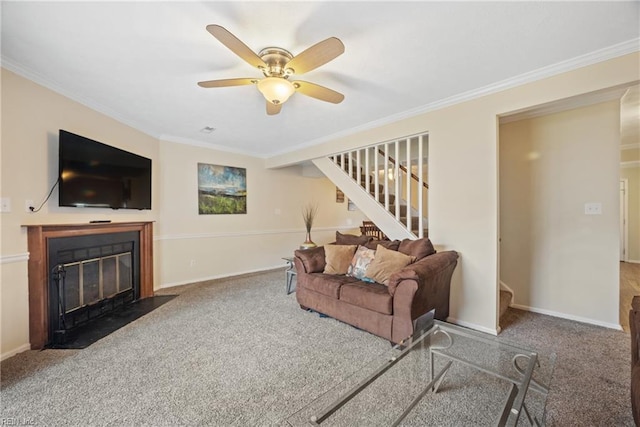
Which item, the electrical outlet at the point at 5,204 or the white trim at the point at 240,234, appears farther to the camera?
the white trim at the point at 240,234

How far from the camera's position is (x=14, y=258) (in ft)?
7.13

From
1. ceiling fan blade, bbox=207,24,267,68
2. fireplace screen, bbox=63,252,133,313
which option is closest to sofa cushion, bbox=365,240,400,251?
ceiling fan blade, bbox=207,24,267,68

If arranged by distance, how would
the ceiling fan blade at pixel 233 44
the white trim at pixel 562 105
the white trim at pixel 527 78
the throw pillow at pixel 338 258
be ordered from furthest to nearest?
1. the throw pillow at pixel 338 258
2. the white trim at pixel 562 105
3. the white trim at pixel 527 78
4. the ceiling fan blade at pixel 233 44

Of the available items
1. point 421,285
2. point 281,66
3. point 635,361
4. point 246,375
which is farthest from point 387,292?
point 281,66

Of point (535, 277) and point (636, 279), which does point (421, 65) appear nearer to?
point (535, 277)

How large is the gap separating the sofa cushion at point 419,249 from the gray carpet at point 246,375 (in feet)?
2.99

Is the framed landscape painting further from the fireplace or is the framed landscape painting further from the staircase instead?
the staircase

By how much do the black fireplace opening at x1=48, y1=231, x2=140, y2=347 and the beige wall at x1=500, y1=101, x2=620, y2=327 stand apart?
4.78 m

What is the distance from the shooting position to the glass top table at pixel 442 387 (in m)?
1.27

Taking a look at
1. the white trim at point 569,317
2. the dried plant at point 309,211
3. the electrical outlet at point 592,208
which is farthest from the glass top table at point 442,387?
the dried plant at point 309,211

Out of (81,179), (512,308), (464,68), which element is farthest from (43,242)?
(512,308)

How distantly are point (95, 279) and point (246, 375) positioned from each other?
236cm

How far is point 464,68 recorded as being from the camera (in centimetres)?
223

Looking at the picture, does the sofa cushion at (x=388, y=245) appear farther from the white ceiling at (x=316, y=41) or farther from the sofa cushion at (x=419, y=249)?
the white ceiling at (x=316, y=41)
